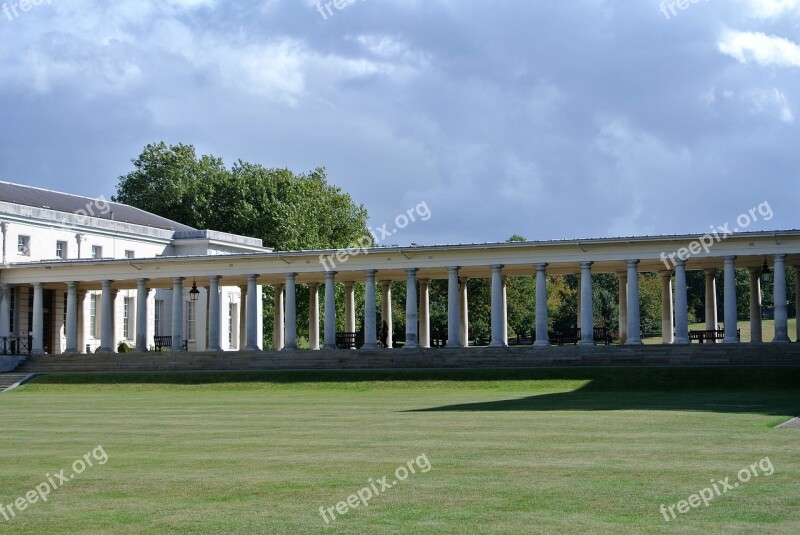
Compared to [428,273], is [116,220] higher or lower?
higher

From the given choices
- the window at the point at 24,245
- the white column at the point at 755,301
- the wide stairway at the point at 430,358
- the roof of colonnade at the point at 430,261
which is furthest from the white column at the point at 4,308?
the white column at the point at 755,301

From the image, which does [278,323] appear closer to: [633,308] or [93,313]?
[93,313]

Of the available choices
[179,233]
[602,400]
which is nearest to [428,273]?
[179,233]

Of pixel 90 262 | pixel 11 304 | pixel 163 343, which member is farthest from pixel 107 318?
pixel 163 343

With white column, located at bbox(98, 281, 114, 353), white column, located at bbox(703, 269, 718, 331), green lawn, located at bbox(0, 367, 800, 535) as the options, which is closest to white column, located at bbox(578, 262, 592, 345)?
white column, located at bbox(703, 269, 718, 331)

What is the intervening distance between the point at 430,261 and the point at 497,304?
5143mm

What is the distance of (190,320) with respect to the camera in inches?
3686

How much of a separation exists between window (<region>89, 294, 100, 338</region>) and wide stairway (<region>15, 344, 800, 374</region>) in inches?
533

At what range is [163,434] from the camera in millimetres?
28172

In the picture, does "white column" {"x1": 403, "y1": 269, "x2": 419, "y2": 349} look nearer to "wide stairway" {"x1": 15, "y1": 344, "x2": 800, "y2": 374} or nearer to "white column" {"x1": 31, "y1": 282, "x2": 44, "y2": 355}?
"wide stairway" {"x1": 15, "y1": 344, "x2": 800, "y2": 374}

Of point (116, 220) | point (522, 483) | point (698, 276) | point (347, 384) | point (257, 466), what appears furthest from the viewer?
point (698, 276)

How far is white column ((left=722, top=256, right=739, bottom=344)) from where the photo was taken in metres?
65.1

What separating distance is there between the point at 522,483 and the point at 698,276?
12658cm

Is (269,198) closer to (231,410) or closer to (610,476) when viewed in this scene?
(231,410)
